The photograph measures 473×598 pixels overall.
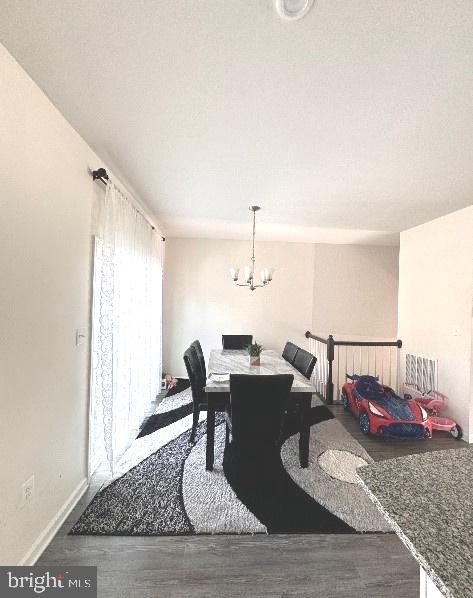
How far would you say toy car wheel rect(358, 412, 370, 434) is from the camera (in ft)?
9.18

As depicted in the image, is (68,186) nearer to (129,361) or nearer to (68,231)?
(68,231)

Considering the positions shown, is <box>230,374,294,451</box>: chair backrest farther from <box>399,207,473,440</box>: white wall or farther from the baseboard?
<box>399,207,473,440</box>: white wall

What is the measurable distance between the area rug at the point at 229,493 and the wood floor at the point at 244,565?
66mm

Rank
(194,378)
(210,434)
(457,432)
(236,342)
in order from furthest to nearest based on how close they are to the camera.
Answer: (236,342), (457,432), (194,378), (210,434)

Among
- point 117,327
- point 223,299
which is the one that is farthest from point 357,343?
point 117,327

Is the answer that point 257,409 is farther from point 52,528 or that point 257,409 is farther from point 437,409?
point 437,409

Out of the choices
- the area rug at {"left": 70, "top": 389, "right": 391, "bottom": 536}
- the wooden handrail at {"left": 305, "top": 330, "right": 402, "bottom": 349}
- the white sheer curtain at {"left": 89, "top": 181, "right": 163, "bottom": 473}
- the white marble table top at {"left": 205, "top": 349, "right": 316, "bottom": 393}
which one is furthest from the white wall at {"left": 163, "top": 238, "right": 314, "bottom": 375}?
the area rug at {"left": 70, "top": 389, "right": 391, "bottom": 536}

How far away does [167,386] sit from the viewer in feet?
13.8

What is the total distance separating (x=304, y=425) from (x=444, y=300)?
230cm

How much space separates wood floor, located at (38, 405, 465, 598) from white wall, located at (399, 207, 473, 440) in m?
2.09

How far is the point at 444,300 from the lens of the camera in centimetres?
310

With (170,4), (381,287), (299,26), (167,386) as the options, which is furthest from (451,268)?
(167,386)

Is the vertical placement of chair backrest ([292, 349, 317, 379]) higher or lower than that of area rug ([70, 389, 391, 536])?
higher

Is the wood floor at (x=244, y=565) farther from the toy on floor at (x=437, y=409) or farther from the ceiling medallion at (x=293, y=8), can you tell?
the ceiling medallion at (x=293, y=8)
